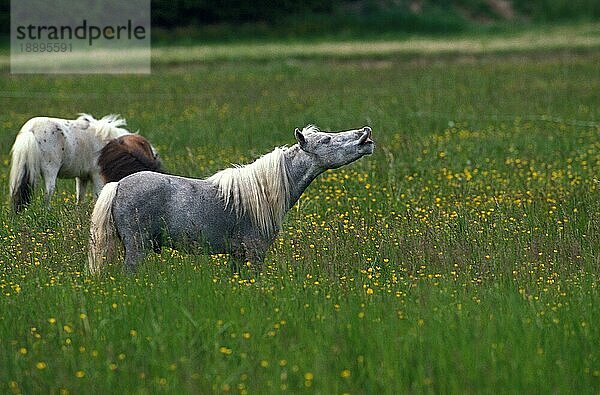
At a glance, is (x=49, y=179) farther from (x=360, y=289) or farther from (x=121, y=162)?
(x=360, y=289)

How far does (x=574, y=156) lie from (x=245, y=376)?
27.5 ft

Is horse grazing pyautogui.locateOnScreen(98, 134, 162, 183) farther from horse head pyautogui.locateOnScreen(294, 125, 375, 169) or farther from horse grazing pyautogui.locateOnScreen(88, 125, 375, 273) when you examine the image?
horse head pyautogui.locateOnScreen(294, 125, 375, 169)

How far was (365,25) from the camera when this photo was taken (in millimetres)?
43000

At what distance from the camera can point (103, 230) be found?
7.28 meters

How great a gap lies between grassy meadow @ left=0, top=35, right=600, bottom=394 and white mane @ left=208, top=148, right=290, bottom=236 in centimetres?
32

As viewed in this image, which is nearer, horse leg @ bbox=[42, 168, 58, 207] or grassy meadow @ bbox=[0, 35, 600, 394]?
grassy meadow @ bbox=[0, 35, 600, 394]

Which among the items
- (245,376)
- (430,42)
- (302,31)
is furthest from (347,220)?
(302,31)

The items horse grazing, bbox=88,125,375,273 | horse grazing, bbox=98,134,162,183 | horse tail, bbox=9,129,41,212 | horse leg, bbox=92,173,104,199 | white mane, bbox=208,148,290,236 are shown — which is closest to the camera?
horse grazing, bbox=88,125,375,273

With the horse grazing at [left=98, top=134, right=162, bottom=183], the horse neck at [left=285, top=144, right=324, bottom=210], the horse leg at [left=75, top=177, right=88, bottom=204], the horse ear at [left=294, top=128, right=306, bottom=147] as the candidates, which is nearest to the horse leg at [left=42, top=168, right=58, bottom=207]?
the horse leg at [left=75, top=177, right=88, bottom=204]

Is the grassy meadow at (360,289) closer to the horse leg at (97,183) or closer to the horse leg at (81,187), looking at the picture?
the horse leg at (81,187)

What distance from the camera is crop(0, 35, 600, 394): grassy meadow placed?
5.22 meters

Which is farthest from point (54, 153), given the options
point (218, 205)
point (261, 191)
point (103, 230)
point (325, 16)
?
point (325, 16)

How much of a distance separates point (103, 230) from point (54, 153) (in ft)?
12.2

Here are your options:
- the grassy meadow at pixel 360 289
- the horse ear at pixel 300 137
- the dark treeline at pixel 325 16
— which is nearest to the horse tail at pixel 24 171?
the grassy meadow at pixel 360 289
